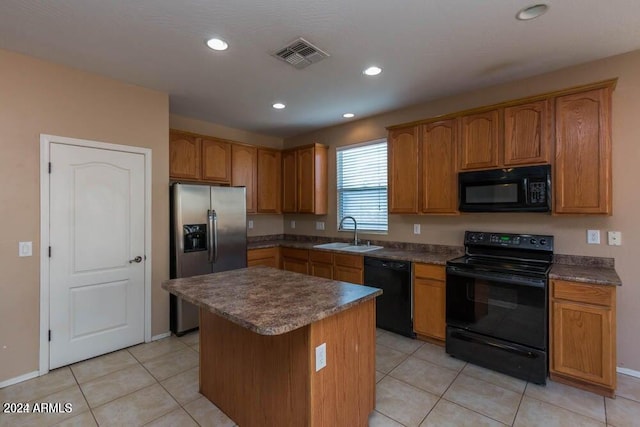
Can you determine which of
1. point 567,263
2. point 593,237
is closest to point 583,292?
point 567,263

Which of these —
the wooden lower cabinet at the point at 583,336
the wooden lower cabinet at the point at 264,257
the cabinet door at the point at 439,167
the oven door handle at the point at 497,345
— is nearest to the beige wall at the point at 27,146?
the wooden lower cabinet at the point at 264,257

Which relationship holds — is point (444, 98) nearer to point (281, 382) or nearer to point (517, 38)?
point (517, 38)

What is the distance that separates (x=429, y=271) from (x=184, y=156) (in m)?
3.23

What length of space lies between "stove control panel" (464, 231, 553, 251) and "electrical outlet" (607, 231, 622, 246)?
0.40 metres

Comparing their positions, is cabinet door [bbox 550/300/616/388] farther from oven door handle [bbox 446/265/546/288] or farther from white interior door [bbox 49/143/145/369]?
white interior door [bbox 49/143/145/369]

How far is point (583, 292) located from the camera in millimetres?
2279

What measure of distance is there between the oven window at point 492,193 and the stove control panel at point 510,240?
369mm

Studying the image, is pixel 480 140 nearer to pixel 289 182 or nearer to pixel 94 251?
pixel 289 182

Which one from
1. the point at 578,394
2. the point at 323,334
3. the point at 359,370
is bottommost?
the point at 578,394

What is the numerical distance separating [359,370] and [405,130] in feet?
8.78

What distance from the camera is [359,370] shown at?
1.89 meters

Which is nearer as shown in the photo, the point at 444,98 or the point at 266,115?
the point at 444,98

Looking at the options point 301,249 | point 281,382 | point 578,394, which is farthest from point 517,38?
point 301,249

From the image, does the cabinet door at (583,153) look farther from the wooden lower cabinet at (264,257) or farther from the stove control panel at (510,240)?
the wooden lower cabinet at (264,257)
